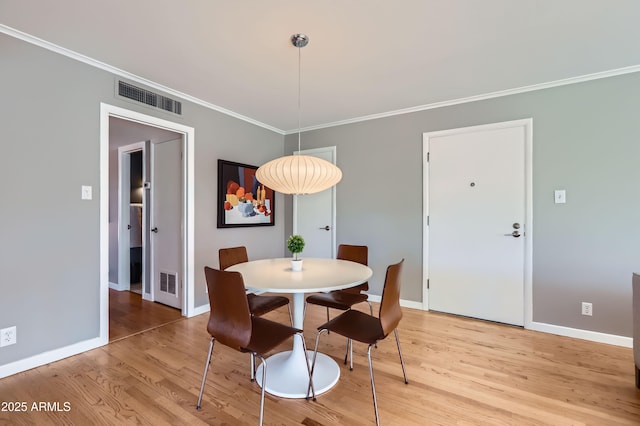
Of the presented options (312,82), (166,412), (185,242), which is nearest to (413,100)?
(312,82)

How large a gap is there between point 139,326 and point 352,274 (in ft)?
7.64

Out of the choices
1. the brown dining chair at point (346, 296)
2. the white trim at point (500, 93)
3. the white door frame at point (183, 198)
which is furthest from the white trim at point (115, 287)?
the white trim at point (500, 93)

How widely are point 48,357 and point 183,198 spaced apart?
168 centimetres

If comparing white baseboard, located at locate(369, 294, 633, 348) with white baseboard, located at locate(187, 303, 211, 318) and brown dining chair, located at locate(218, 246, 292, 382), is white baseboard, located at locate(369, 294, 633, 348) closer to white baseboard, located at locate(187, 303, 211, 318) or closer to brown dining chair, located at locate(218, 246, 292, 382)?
brown dining chair, located at locate(218, 246, 292, 382)

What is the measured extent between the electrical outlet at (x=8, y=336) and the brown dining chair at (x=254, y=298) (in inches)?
55.3

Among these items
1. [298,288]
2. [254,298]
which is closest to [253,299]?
[254,298]

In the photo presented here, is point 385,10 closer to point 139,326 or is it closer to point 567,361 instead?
point 567,361

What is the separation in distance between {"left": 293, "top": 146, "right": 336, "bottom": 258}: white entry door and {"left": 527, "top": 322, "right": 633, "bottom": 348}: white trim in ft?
7.69

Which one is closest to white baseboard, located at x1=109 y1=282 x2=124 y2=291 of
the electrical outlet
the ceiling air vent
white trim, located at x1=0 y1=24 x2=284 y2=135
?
the electrical outlet

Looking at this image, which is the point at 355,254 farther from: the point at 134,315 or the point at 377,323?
the point at 134,315

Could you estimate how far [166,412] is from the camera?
167 centimetres

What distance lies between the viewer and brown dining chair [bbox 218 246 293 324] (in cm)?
220

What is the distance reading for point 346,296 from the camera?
2.43 meters

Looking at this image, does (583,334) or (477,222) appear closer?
(583,334)
